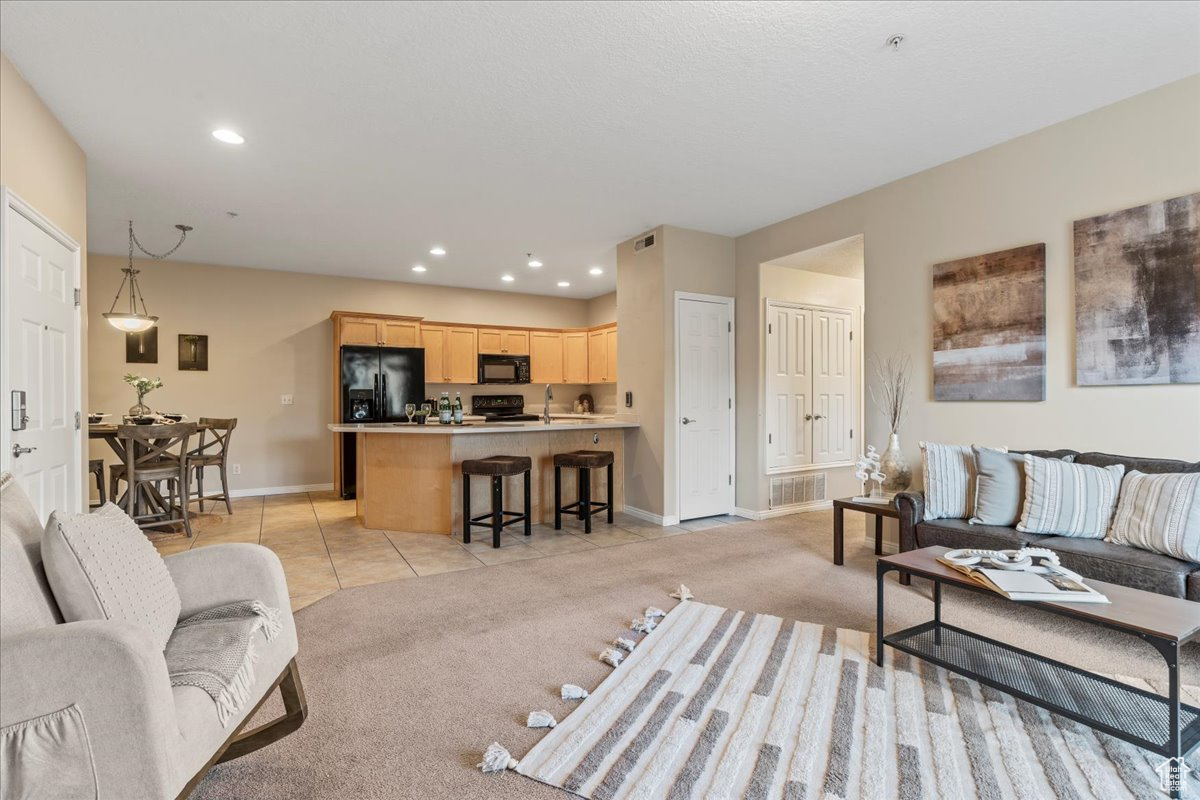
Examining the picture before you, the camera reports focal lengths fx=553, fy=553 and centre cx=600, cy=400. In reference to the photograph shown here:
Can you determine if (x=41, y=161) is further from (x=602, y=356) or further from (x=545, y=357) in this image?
(x=602, y=356)

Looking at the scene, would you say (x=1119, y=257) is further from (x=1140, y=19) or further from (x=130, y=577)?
(x=130, y=577)

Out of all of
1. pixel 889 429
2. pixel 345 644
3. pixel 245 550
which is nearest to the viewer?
pixel 245 550

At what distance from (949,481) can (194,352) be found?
7416mm

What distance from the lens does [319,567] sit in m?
3.79

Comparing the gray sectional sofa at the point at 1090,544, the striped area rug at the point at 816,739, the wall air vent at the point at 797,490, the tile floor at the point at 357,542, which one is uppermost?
the gray sectional sofa at the point at 1090,544

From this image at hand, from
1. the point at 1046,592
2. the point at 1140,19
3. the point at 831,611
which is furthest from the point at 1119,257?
the point at 831,611

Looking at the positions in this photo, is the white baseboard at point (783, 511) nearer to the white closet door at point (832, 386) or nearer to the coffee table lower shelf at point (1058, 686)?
the white closet door at point (832, 386)

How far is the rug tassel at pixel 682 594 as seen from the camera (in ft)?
10.1

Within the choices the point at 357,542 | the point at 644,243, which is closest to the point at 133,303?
the point at 357,542

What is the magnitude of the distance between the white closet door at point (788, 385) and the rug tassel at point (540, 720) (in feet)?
12.7

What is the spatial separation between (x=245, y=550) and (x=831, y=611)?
106 inches

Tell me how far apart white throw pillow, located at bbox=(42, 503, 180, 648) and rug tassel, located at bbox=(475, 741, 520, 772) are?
3.11ft

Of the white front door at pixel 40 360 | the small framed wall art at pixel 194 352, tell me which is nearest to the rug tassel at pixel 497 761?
the white front door at pixel 40 360

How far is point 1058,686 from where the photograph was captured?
201 cm
